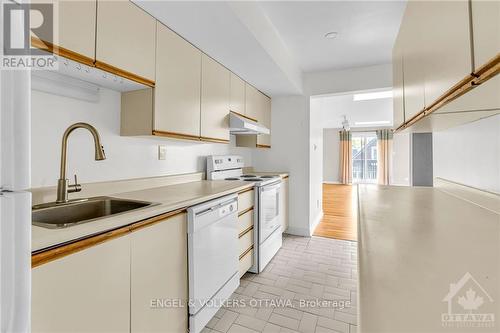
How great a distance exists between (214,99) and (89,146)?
110cm

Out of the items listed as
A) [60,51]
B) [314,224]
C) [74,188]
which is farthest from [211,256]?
[314,224]

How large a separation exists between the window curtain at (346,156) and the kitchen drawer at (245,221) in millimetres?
7559

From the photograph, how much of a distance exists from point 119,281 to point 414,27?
73.1 inches

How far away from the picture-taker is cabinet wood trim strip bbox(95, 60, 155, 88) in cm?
121

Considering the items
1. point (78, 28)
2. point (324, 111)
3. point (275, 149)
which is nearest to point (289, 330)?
point (78, 28)

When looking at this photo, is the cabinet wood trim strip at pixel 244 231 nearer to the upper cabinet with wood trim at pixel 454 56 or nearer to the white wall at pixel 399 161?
the upper cabinet with wood trim at pixel 454 56

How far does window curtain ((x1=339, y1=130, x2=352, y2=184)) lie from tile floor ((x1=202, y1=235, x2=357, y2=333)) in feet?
21.8

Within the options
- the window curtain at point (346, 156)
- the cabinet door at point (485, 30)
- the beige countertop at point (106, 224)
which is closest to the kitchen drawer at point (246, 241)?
the beige countertop at point (106, 224)

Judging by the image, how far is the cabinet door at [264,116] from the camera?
10.6ft

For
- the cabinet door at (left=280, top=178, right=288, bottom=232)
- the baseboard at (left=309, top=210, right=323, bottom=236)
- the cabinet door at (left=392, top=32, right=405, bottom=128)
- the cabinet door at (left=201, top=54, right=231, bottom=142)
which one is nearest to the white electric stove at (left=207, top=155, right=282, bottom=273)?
the cabinet door at (left=280, top=178, right=288, bottom=232)

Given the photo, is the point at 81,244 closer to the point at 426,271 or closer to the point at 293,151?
the point at 426,271

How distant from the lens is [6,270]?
478 mm

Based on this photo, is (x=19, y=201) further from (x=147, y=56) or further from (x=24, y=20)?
(x=147, y=56)

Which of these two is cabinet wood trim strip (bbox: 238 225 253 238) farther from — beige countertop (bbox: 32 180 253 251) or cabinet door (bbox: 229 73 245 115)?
cabinet door (bbox: 229 73 245 115)
